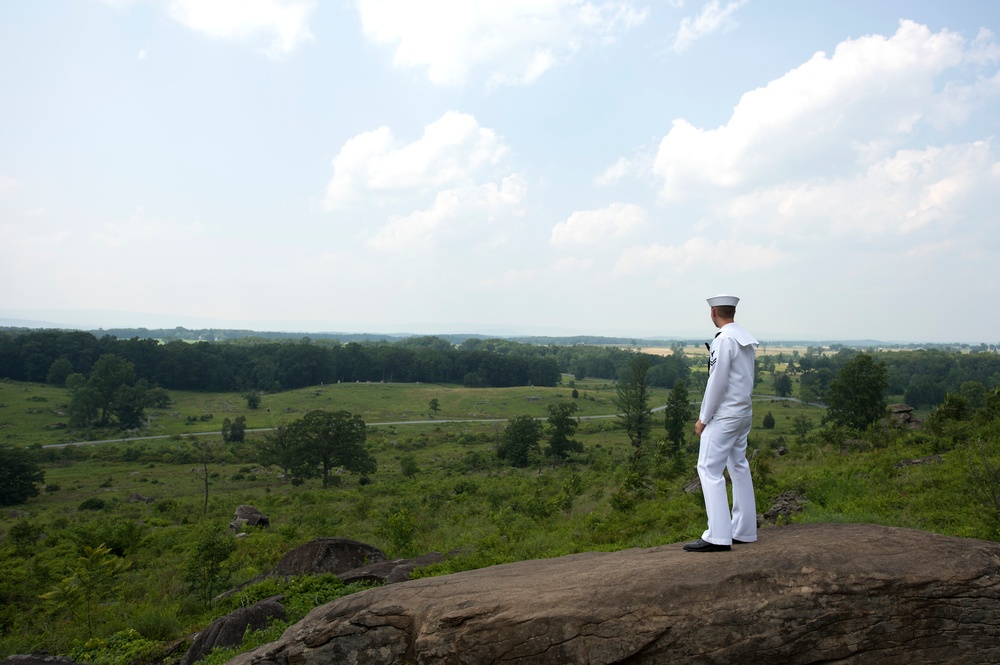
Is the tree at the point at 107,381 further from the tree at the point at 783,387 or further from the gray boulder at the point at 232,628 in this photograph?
the tree at the point at 783,387

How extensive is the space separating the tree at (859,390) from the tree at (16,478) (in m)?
65.2

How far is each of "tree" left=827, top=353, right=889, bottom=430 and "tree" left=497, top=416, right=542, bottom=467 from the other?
30898mm

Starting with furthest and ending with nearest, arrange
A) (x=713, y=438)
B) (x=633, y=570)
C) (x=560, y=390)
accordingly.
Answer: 1. (x=560, y=390)
2. (x=713, y=438)
3. (x=633, y=570)

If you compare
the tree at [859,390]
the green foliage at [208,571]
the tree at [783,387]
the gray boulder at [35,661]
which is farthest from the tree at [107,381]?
the tree at [783,387]

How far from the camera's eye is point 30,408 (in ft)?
292

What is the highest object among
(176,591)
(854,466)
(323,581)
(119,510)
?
(854,466)

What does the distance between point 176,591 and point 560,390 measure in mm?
119650

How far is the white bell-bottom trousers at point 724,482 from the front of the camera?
6578 millimetres

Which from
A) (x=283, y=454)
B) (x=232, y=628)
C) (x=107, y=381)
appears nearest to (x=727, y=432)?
(x=232, y=628)

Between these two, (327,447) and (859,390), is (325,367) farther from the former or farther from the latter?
(859,390)

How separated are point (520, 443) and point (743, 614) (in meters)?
57.6

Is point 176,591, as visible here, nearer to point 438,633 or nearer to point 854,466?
point 438,633

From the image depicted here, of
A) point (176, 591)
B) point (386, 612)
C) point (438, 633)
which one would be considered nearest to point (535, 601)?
point (438, 633)

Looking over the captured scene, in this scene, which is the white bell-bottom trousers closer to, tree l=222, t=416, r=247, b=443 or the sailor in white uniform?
the sailor in white uniform
